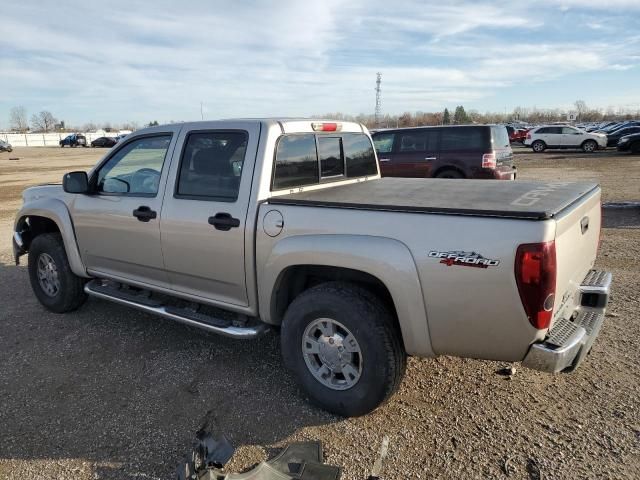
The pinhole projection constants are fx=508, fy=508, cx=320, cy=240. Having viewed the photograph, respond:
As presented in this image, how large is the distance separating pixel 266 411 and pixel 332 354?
2.07 ft

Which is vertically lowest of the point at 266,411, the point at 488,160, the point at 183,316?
the point at 266,411

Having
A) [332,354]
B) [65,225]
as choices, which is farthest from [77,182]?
[332,354]

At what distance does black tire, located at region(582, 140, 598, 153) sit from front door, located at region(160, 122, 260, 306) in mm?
30608

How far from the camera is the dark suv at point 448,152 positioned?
37.0ft

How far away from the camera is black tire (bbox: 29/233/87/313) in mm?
5191

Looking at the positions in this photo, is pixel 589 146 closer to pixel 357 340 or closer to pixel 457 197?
pixel 457 197

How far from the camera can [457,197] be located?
11.1ft

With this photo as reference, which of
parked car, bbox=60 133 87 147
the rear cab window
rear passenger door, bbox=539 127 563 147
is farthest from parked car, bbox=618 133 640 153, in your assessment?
parked car, bbox=60 133 87 147

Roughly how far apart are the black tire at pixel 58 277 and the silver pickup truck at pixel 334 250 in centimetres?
16

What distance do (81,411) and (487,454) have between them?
270 cm

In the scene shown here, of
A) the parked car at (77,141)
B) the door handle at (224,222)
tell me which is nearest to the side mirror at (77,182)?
the door handle at (224,222)

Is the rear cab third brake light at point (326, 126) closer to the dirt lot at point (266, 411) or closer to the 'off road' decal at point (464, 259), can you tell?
the 'off road' decal at point (464, 259)

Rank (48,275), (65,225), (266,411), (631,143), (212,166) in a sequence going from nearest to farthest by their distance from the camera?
1. (266,411)
2. (212,166)
3. (65,225)
4. (48,275)
5. (631,143)

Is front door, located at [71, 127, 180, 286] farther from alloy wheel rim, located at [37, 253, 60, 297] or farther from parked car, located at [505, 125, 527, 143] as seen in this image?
parked car, located at [505, 125, 527, 143]
